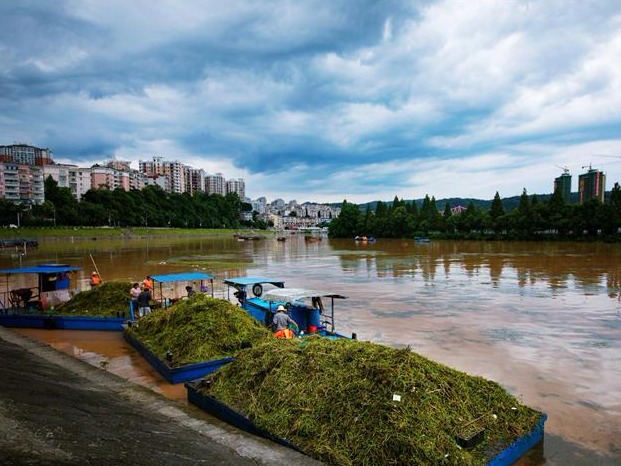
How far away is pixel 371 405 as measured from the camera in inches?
263

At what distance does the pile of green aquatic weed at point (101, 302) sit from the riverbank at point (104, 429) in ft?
25.6

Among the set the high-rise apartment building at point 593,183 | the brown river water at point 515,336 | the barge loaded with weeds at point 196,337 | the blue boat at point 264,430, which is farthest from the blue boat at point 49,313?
the high-rise apartment building at point 593,183

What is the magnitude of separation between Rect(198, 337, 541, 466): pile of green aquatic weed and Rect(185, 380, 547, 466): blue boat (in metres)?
0.09

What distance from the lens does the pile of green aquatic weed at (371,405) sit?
620 cm

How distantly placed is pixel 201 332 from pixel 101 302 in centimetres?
881

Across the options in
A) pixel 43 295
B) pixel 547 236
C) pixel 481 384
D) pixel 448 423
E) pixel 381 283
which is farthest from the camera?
pixel 547 236

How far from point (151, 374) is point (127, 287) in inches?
336

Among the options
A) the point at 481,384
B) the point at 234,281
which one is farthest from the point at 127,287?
the point at 481,384

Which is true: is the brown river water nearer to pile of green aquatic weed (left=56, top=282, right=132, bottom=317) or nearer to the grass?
pile of green aquatic weed (left=56, top=282, right=132, bottom=317)

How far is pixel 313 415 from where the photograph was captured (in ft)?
23.2

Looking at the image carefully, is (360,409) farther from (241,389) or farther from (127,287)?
(127,287)

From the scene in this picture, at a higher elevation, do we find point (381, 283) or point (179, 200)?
point (179, 200)

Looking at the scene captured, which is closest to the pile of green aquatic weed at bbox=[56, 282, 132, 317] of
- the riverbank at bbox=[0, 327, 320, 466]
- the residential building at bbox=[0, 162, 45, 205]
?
the riverbank at bbox=[0, 327, 320, 466]

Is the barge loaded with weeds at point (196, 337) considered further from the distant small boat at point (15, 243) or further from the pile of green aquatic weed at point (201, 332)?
the distant small boat at point (15, 243)
